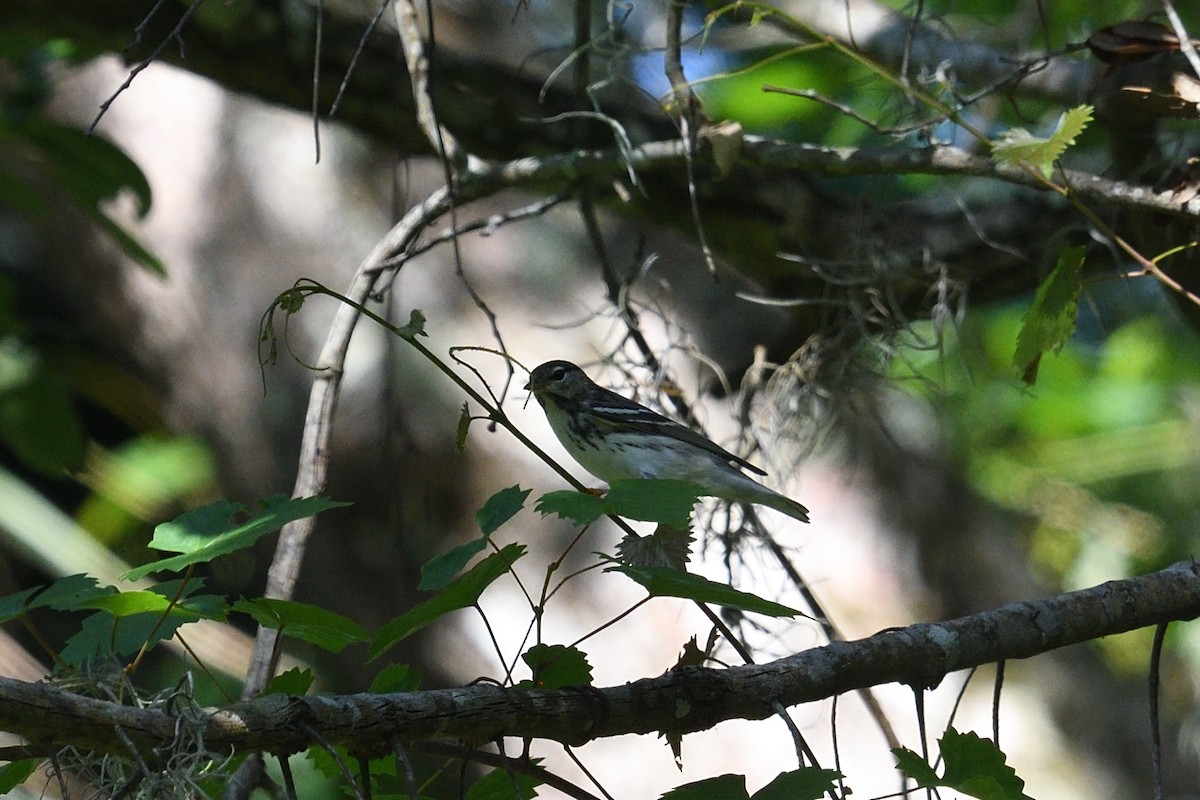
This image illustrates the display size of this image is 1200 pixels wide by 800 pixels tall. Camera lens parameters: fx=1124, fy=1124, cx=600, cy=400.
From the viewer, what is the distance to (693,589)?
1.32 meters

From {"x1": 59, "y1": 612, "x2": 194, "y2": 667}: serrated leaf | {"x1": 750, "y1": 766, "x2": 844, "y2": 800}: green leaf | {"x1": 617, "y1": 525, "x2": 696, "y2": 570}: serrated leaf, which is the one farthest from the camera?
{"x1": 617, "y1": 525, "x2": 696, "y2": 570}: serrated leaf

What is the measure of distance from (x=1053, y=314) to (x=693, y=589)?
1.17 m

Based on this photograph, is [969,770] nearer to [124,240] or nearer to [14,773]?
[14,773]

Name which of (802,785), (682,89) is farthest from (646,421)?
(802,785)

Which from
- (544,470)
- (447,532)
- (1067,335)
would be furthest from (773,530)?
(1067,335)

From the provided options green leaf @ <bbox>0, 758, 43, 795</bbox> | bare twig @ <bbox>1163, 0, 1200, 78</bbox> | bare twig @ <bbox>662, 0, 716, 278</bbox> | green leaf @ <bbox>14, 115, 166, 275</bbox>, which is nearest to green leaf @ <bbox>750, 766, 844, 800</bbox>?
green leaf @ <bbox>0, 758, 43, 795</bbox>

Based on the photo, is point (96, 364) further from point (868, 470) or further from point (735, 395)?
point (868, 470)

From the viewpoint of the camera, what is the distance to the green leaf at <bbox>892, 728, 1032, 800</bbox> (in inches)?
51.2

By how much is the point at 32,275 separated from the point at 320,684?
280 cm

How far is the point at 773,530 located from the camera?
3574mm

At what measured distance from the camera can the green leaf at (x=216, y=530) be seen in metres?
1.39

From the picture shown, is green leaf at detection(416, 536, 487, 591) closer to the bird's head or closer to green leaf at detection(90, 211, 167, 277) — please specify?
the bird's head

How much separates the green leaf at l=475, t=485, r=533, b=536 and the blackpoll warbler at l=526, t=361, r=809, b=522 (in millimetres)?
1786

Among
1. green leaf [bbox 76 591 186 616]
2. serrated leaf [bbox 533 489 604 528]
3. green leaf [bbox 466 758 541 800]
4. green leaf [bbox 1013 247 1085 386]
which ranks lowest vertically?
green leaf [bbox 466 758 541 800]
